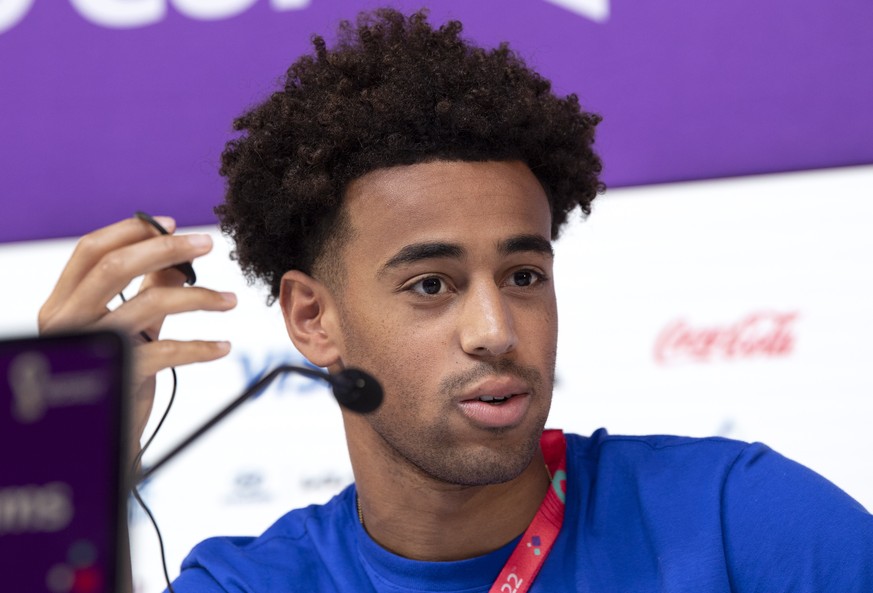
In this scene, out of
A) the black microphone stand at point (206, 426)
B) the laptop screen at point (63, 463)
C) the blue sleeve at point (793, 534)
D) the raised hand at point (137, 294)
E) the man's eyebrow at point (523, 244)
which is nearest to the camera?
the laptop screen at point (63, 463)

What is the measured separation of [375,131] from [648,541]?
0.60 m

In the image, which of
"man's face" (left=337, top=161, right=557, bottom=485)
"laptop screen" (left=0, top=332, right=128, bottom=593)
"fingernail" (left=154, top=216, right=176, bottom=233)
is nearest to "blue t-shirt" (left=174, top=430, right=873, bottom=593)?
"man's face" (left=337, top=161, right=557, bottom=485)

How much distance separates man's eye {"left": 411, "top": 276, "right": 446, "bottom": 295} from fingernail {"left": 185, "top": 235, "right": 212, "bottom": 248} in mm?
286

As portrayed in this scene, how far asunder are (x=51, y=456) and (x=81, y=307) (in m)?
0.64

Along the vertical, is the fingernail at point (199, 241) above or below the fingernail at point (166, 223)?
below

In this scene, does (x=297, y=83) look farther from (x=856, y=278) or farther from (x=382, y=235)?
(x=856, y=278)

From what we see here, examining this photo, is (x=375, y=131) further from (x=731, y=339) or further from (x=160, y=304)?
(x=731, y=339)

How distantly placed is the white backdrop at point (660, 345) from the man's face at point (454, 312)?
33 centimetres

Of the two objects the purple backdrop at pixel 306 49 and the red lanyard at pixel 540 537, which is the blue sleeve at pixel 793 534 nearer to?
the red lanyard at pixel 540 537

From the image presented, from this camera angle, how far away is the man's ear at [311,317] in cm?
138

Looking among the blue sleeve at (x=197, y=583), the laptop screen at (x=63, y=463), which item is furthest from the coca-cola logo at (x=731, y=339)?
the laptop screen at (x=63, y=463)

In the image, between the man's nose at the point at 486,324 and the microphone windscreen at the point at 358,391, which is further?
the man's nose at the point at 486,324

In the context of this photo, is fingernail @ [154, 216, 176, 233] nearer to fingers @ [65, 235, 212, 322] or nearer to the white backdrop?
fingers @ [65, 235, 212, 322]

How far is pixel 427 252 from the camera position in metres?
1.23
